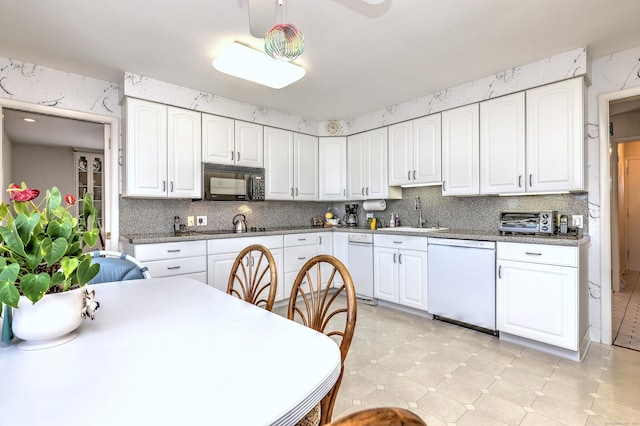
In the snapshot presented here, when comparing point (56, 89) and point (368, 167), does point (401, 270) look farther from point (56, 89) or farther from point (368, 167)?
point (56, 89)

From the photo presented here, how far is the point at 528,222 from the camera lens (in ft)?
9.35

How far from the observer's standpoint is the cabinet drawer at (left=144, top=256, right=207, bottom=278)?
9.50ft

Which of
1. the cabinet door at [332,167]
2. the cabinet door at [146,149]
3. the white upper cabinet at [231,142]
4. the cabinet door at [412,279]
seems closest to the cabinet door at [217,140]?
the white upper cabinet at [231,142]

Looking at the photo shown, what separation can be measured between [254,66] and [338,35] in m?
0.71

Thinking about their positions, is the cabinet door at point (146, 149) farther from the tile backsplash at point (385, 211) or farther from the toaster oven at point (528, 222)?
the toaster oven at point (528, 222)

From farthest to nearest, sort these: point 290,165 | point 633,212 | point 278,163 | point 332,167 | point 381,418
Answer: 1. point 633,212
2. point 332,167
3. point 290,165
4. point 278,163
5. point 381,418

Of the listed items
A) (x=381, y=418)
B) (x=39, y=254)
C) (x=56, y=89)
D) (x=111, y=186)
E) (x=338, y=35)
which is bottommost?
(x=381, y=418)

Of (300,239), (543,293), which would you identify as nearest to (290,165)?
(300,239)

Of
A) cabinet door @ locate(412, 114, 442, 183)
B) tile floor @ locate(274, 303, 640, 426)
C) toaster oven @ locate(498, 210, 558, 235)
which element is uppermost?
cabinet door @ locate(412, 114, 442, 183)

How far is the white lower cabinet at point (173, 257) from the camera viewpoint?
112 inches

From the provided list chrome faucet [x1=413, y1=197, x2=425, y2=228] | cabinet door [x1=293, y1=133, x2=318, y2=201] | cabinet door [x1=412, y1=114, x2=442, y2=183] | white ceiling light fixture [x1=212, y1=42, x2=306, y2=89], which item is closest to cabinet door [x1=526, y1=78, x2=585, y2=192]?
cabinet door [x1=412, y1=114, x2=442, y2=183]

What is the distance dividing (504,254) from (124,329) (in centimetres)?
275

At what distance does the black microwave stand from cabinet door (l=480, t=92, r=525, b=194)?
245cm

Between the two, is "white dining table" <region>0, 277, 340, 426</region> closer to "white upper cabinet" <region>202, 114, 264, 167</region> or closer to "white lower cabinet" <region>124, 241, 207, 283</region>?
"white lower cabinet" <region>124, 241, 207, 283</region>
